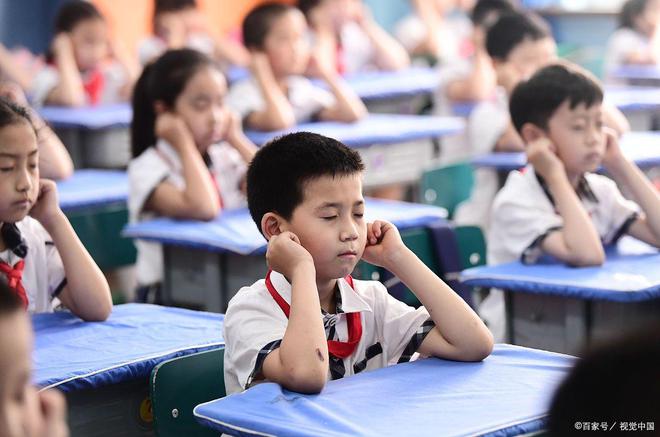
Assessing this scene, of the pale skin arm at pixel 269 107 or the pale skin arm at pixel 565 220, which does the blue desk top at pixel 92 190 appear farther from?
the pale skin arm at pixel 565 220

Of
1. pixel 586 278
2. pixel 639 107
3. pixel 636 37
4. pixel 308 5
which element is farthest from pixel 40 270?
pixel 636 37

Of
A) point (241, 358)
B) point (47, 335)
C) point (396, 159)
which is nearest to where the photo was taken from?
point (241, 358)

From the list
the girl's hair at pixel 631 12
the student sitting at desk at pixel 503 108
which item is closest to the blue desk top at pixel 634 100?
the student sitting at desk at pixel 503 108

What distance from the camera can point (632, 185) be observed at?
3.36 metres

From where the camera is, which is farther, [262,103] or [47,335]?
[262,103]

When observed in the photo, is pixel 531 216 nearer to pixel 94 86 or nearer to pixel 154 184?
pixel 154 184

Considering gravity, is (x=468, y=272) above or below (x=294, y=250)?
below

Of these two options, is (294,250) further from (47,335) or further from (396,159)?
(396,159)

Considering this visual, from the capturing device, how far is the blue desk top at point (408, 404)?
183 cm

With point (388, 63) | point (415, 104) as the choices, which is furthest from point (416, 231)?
point (388, 63)

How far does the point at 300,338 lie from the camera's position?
202 centimetres

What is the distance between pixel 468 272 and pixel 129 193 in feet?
4.14

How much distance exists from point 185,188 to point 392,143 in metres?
1.49

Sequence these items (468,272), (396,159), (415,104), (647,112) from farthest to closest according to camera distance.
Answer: (415,104), (647,112), (396,159), (468,272)
